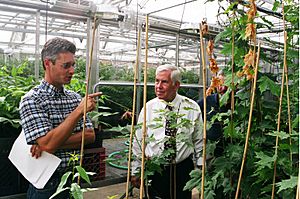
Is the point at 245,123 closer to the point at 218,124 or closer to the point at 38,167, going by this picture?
the point at 218,124

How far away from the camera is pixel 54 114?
129 centimetres

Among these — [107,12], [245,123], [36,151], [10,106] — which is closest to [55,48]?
[36,151]

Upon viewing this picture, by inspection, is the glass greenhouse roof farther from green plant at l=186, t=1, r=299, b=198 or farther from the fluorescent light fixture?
green plant at l=186, t=1, r=299, b=198

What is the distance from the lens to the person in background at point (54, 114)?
1.20 m

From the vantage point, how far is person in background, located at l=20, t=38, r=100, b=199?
120 centimetres

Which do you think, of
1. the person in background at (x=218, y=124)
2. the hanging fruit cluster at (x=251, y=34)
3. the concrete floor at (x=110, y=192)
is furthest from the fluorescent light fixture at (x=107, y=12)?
the hanging fruit cluster at (x=251, y=34)

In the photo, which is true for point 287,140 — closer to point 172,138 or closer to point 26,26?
point 172,138

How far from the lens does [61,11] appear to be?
2924mm

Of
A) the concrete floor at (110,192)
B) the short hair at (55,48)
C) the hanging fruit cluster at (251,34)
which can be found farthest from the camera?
the concrete floor at (110,192)

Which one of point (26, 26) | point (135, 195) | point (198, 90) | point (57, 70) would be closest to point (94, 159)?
point (135, 195)

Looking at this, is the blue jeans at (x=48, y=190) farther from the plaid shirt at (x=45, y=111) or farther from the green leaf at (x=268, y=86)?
the green leaf at (x=268, y=86)

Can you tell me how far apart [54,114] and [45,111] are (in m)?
0.04

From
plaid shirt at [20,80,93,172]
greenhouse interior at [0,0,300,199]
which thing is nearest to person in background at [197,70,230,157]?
greenhouse interior at [0,0,300,199]

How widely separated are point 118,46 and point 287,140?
263 inches
